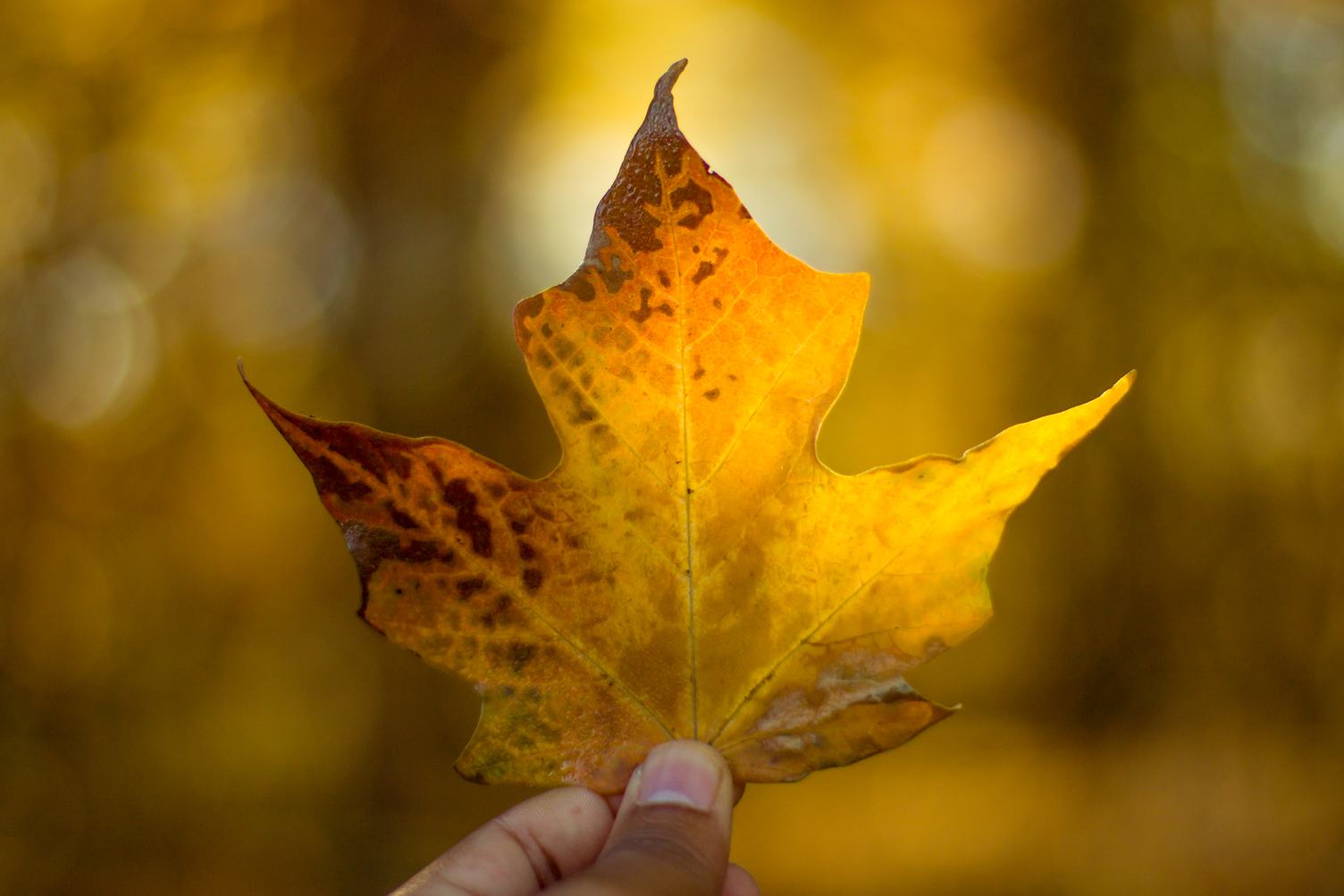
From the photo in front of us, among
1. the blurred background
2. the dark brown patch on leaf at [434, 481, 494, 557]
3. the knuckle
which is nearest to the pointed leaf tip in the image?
the dark brown patch on leaf at [434, 481, 494, 557]

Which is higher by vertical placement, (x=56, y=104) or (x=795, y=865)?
(x=56, y=104)

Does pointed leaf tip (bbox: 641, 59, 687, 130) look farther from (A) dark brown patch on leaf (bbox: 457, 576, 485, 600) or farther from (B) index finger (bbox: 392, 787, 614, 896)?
(B) index finger (bbox: 392, 787, 614, 896)

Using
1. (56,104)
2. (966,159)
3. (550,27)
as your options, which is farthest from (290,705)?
(966,159)

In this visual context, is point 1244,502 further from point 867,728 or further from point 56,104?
point 56,104

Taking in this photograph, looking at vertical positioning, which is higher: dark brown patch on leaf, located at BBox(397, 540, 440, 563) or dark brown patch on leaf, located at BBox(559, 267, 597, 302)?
dark brown patch on leaf, located at BBox(559, 267, 597, 302)

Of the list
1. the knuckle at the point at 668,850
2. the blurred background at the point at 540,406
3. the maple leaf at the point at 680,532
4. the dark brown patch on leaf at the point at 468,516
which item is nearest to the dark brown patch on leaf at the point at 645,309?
the maple leaf at the point at 680,532

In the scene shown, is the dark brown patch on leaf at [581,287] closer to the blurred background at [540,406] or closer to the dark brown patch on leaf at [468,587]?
the dark brown patch on leaf at [468,587]
